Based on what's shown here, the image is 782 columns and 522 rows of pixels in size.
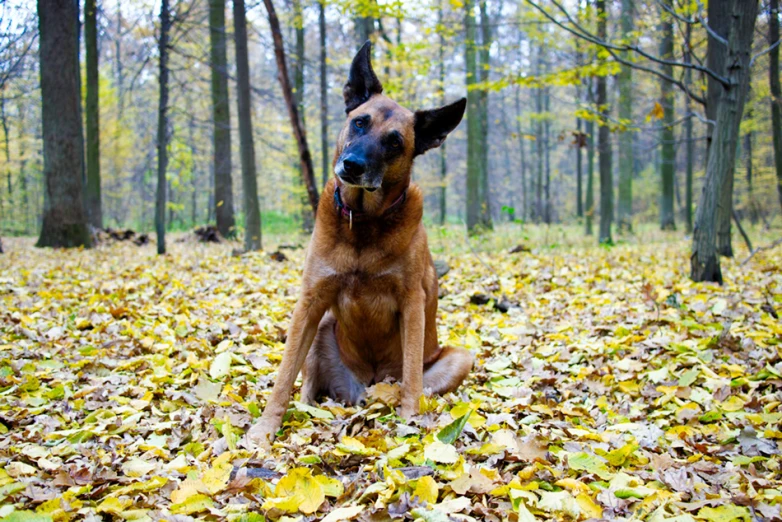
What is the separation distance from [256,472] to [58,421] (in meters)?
1.40

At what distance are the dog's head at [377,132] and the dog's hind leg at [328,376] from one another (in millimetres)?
1225

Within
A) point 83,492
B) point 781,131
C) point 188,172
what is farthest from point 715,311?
point 188,172

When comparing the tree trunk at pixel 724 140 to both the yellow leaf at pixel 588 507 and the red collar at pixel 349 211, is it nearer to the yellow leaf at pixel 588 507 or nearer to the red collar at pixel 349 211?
the red collar at pixel 349 211

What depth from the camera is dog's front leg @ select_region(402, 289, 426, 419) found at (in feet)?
11.5

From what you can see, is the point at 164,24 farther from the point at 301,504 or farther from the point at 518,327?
the point at 301,504

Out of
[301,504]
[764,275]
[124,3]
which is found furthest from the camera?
[124,3]

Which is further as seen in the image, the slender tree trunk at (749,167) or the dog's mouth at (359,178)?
the slender tree trunk at (749,167)

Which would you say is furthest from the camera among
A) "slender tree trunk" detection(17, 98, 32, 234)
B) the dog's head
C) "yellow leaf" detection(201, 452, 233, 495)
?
"slender tree trunk" detection(17, 98, 32, 234)

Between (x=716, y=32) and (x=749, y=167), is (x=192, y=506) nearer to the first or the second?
(x=716, y=32)

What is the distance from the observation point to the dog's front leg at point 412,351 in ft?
11.5

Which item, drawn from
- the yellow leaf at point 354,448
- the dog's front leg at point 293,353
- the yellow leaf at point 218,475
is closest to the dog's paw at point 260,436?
the dog's front leg at point 293,353

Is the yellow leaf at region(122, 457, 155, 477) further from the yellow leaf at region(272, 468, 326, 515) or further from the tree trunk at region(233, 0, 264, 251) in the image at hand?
the tree trunk at region(233, 0, 264, 251)

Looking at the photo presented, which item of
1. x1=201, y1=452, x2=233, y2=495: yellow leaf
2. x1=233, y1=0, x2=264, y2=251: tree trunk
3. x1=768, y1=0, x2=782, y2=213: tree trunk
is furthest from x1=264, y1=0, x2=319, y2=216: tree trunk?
x1=768, y1=0, x2=782, y2=213: tree trunk

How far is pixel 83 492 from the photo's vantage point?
2330mm
